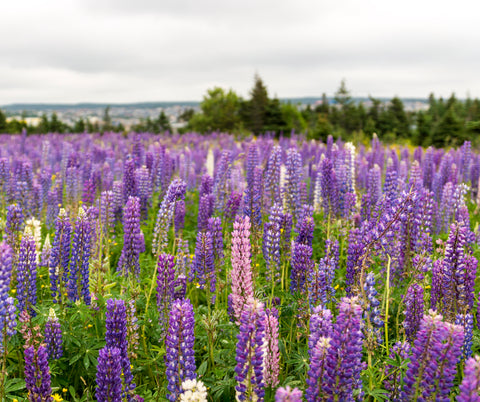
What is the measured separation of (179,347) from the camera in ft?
9.21

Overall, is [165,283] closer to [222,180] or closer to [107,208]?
[107,208]

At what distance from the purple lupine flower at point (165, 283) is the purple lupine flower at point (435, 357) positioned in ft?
6.19

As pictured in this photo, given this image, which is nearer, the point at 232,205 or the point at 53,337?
the point at 53,337

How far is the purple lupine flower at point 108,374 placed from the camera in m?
2.71

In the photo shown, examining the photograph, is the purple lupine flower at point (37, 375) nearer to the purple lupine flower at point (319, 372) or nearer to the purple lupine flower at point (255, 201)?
the purple lupine flower at point (319, 372)

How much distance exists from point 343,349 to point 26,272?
2.74 metres

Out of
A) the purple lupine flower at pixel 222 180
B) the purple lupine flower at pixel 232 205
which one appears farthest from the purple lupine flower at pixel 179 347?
the purple lupine flower at pixel 222 180

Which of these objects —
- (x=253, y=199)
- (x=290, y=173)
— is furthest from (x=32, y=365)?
(x=290, y=173)

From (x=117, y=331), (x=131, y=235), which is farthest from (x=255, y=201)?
(x=117, y=331)

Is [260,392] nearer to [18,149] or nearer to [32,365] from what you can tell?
[32,365]

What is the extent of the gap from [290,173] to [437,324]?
4154mm

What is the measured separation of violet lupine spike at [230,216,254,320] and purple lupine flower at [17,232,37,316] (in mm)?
1733

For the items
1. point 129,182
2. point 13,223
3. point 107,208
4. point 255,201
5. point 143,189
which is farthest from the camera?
point 143,189

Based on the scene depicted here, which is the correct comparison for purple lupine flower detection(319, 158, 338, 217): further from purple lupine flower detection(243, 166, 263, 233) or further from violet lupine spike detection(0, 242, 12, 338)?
violet lupine spike detection(0, 242, 12, 338)
